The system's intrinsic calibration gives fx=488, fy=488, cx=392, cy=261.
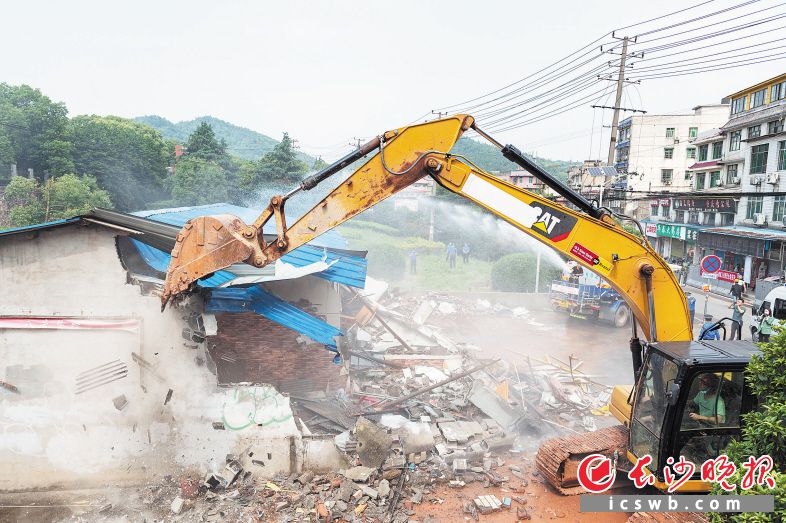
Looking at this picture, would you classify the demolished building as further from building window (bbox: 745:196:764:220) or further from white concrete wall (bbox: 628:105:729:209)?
white concrete wall (bbox: 628:105:729:209)

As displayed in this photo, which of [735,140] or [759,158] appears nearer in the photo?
[759,158]

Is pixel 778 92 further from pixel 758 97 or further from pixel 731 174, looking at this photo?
pixel 731 174

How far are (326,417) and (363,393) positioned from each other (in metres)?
1.88

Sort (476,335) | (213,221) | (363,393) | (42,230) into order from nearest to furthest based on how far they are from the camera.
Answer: (213,221) < (42,230) < (363,393) < (476,335)

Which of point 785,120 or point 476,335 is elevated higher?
point 785,120

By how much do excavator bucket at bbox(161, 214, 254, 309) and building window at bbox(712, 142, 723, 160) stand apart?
4330 centimetres

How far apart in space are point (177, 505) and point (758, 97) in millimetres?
40591

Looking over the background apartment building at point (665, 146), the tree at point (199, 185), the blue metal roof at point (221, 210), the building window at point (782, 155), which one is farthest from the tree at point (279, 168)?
the background apartment building at point (665, 146)

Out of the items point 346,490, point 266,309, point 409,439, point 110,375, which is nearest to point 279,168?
point 266,309

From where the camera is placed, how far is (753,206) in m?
32.6

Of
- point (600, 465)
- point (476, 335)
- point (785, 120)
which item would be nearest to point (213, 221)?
point (600, 465)

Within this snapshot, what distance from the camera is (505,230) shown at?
33.7m

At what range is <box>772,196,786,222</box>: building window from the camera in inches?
1150

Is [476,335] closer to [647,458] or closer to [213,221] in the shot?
[647,458]
